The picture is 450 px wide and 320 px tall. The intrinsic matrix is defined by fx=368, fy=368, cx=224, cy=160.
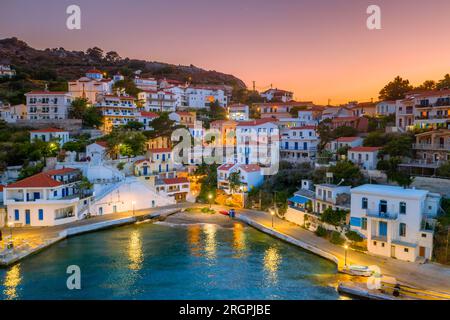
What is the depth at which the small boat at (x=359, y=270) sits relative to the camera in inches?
642

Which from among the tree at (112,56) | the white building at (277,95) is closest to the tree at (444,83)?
the white building at (277,95)

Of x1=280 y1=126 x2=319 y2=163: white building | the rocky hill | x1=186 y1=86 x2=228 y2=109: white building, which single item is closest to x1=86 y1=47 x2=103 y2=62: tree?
the rocky hill

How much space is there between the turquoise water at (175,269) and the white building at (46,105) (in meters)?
23.0

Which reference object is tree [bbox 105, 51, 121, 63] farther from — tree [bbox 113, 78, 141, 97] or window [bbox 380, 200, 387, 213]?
window [bbox 380, 200, 387, 213]

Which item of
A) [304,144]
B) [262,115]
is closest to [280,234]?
[304,144]

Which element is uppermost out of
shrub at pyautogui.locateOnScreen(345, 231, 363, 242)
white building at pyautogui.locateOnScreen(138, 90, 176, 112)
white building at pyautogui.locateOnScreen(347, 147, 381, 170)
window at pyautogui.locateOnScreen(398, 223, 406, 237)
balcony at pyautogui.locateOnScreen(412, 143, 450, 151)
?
white building at pyautogui.locateOnScreen(138, 90, 176, 112)

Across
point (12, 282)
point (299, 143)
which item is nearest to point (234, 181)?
point (299, 143)

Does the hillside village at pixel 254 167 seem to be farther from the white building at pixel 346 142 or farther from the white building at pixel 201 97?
the white building at pixel 201 97

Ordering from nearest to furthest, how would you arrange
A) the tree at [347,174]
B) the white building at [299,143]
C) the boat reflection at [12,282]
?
1. the boat reflection at [12,282]
2. the tree at [347,174]
3. the white building at [299,143]

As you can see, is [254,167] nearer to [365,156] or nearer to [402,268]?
[365,156]

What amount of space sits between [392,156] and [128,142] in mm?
22564

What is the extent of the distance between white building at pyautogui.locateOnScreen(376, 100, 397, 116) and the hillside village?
104 mm

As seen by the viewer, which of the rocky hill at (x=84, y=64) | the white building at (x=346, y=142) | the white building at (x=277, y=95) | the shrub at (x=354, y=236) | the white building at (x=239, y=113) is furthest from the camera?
the rocky hill at (x=84, y=64)

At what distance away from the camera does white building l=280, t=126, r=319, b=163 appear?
36344 mm
